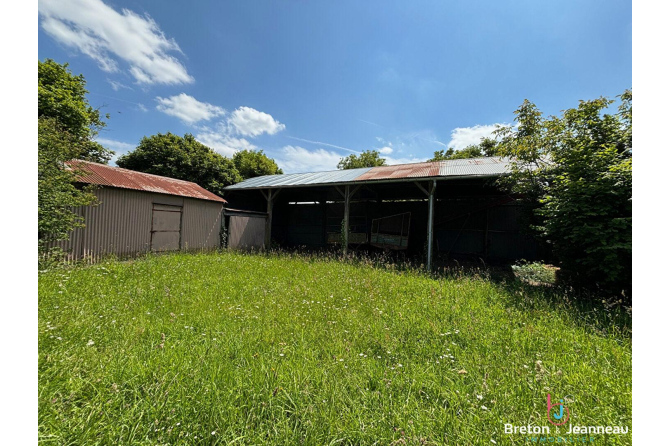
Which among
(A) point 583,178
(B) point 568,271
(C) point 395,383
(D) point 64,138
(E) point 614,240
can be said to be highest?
(D) point 64,138

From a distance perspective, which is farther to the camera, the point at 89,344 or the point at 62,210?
the point at 62,210

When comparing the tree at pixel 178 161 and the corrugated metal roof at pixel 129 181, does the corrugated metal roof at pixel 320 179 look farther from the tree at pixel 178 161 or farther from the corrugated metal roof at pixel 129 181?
the tree at pixel 178 161

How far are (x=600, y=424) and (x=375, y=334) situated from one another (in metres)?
1.81

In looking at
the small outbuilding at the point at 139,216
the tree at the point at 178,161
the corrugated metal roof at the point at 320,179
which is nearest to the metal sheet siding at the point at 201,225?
the small outbuilding at the point at 139,216

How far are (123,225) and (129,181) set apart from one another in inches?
63.1

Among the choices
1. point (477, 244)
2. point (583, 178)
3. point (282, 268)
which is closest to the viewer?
point (583, 178)

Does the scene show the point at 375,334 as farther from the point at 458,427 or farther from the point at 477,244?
the point at 477,244

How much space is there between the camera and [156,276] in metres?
5.17

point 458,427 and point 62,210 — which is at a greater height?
point 62,210

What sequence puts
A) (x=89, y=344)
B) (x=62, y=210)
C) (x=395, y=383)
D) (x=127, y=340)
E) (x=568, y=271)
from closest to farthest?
(x=395, y=383)
(x=89, y=344)
(x=127, y=340)
(x=568, y=271)
(x=62, y=210)

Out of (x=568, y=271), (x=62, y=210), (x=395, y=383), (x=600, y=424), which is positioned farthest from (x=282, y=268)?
(x=568, y=271)

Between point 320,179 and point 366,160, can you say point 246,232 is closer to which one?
point 320,179

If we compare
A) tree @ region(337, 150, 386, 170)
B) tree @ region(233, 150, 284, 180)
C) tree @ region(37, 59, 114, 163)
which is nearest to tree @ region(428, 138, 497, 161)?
tree @ region(337, 150, 386, 170)

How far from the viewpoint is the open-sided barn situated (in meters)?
9.49
